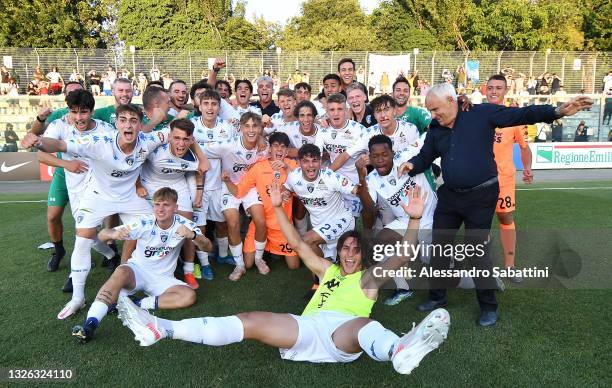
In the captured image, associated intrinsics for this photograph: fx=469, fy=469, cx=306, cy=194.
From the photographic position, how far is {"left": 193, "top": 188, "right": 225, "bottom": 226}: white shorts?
6.07 m

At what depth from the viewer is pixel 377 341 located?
321cm

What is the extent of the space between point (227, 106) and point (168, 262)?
2930mm

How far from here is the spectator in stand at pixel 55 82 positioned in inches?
774

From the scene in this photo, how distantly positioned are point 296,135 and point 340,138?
2.82ft

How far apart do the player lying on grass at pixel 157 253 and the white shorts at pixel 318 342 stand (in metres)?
1.61

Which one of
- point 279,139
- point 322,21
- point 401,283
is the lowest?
point 401,283

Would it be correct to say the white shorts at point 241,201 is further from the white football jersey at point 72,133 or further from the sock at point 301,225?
the white football jersey at point 72,133

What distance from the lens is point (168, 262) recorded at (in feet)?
16.2

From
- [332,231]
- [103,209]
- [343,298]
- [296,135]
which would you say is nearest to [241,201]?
[296,135]

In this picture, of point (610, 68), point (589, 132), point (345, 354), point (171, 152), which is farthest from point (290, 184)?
point (610, 68)

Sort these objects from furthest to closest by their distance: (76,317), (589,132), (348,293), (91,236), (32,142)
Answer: (589,132) < (91,236) < (76,317) < (32,142) < (348,293)

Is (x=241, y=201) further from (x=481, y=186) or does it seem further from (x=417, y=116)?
(x=481, y=186)

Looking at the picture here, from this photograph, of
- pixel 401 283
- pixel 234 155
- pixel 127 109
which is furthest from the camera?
pixel 234 155

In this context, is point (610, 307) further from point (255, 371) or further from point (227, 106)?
point (227, 106)
